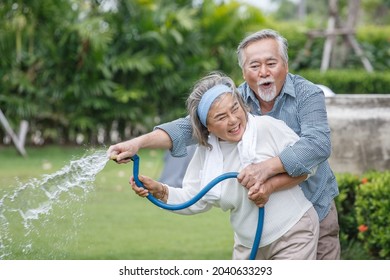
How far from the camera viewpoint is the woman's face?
3.37m

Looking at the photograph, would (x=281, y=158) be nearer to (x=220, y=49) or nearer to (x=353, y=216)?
(x=353, y=216)

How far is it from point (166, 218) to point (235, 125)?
13.5ft

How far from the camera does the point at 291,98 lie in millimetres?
3592

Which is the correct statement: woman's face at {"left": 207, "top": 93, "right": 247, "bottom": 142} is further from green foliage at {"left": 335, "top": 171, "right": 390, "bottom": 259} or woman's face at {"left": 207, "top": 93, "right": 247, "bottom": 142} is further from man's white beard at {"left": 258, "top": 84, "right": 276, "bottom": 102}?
green foliage at {"left": 335, "top": 171, "right": 390, "bottom": 259}

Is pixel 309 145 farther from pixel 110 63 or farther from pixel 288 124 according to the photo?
pixel 110 63

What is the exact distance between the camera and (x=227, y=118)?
133 inches

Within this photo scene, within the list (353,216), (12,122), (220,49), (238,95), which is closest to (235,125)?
(238,95)

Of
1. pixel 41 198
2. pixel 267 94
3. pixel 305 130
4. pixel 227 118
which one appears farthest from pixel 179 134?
pixel 41 198

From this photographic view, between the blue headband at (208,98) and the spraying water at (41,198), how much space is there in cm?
43

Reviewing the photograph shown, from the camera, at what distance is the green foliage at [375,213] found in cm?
517

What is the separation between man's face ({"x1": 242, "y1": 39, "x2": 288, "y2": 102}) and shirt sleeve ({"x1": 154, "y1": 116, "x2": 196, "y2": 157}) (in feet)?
1.06

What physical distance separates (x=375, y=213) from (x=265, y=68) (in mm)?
2023

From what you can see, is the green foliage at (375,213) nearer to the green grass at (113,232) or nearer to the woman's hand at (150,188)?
the green grass at (113,232)

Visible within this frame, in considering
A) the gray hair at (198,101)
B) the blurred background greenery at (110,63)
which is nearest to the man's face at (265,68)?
the gray hair at (198,101)
